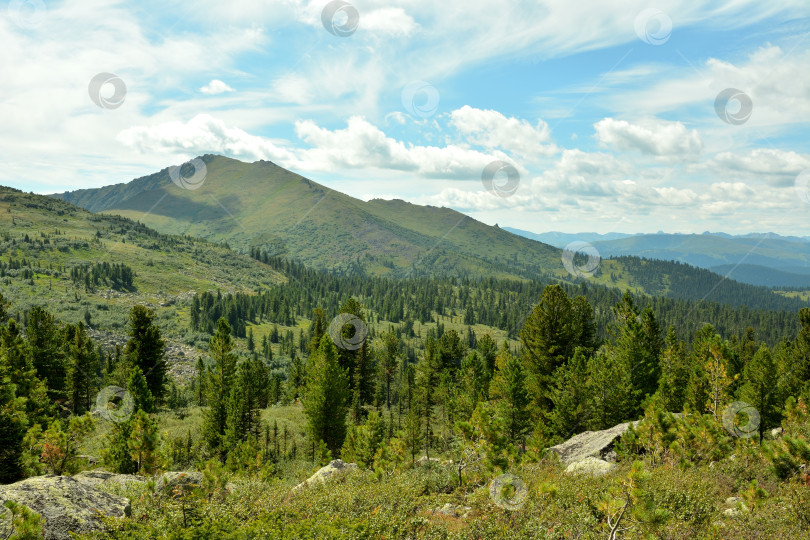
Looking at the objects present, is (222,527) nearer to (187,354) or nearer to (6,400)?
(6,400)

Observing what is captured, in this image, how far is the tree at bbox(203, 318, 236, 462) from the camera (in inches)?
1490

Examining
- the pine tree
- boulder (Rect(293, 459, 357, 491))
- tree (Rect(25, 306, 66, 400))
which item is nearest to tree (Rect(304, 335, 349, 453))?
the pine tree

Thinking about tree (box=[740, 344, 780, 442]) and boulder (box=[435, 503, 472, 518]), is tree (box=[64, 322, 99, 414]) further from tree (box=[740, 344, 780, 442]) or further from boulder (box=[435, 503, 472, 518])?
tree (box=[740, 344, 780, 442])

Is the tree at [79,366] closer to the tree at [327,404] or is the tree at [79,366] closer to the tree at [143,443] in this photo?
the tree at [327,404]

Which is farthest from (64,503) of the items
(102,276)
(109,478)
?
(102,276)

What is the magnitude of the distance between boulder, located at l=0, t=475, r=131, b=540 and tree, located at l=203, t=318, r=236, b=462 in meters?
26.9

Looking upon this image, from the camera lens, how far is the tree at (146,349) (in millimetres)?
38594

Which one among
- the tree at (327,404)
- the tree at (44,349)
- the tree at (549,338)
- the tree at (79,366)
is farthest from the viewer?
the tree at (79,366)

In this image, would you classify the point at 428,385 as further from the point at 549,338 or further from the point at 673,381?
the point at 673,381

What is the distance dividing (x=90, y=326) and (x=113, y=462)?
5307 inches

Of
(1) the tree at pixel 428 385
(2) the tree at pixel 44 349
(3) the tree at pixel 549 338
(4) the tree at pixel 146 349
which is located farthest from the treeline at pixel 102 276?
(3) the tree at pixel 549 338

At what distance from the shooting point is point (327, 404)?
35500mm

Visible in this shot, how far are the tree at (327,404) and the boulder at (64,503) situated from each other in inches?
945

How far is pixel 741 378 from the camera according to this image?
44.9 metres
